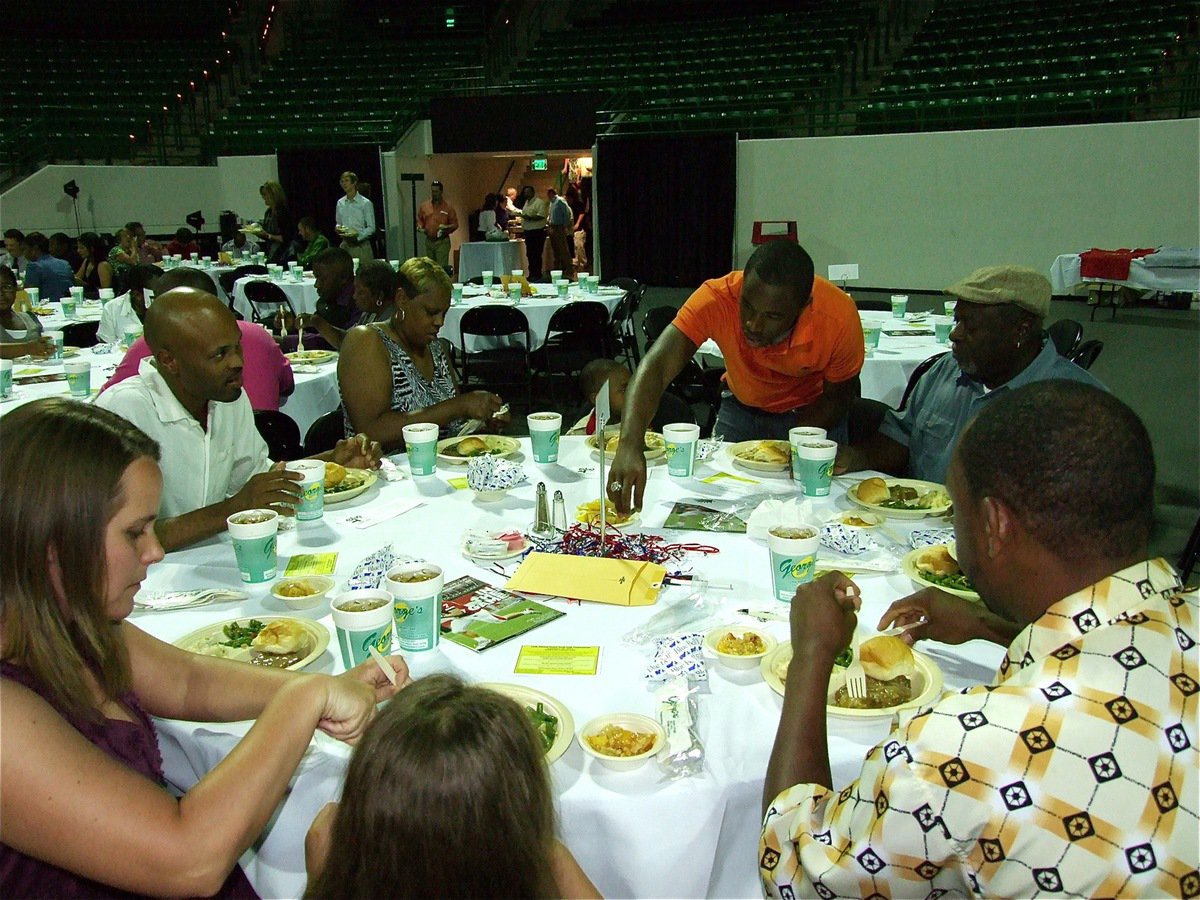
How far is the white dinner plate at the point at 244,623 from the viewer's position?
170cm

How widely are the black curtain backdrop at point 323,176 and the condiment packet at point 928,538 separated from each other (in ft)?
47.3

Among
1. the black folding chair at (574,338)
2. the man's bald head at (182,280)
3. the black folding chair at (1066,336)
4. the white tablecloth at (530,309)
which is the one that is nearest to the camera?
the man's bald head at (182,280)

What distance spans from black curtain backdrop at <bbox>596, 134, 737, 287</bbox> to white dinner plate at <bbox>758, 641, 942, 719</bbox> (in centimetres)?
1173

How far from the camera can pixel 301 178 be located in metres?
15.5

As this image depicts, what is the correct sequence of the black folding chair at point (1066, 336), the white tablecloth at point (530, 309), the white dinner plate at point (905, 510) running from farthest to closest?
the white tablecloth at point (530, 309) < the black folding chair at point (1066, 336) < the white dinner plate at point (905, 510)

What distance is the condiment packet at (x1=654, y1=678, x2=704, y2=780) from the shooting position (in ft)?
4.50

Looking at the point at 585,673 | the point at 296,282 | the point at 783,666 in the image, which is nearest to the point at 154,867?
the point at 585,673

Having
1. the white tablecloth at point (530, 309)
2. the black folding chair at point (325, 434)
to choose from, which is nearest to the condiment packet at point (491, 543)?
the black folding chair at point (325, 434)

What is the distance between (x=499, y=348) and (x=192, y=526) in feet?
15.7

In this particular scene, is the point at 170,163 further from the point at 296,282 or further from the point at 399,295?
the point at 399,295

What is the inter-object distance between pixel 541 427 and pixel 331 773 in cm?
161

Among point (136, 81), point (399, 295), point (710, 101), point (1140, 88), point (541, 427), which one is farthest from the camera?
point (136, 81)

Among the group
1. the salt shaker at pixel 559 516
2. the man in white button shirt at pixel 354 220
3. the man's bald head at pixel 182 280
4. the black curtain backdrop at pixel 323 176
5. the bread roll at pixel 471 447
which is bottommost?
the salt shaker at pixel 559 516

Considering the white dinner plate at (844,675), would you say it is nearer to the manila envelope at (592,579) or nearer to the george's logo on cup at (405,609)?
the manila envelope at (592,579)
